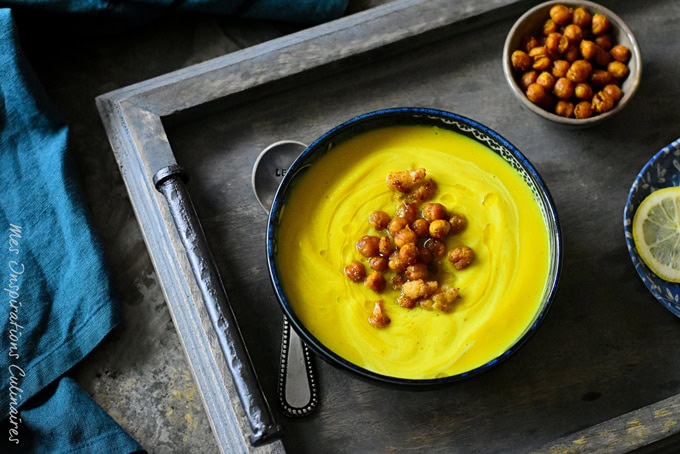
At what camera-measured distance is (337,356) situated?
1.23 meters

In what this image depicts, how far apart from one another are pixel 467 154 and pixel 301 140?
0.33 meters

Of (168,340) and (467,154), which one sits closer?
(467,154)

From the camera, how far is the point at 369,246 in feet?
4.22

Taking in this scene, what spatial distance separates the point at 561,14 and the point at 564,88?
0.15 meters

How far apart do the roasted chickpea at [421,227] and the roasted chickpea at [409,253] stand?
0.03 metres

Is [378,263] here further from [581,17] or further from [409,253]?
[581,17]

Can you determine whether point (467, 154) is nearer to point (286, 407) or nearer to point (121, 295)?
point (286, 407)

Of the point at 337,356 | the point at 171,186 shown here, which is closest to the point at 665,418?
the point at 337,356

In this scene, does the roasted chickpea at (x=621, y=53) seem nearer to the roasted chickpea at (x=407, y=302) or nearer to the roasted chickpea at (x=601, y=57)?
the roasted chickpea at (x=601, y=57)

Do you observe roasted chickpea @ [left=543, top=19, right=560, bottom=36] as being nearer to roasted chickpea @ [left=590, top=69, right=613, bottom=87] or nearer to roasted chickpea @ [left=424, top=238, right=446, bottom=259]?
roasted chickpea @ [left=590, top=69, right=613, bottom=87]

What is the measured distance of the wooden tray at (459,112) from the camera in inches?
53.6

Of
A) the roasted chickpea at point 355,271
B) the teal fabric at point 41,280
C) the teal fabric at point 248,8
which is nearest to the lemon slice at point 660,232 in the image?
the roasted chickpea at point 355,271

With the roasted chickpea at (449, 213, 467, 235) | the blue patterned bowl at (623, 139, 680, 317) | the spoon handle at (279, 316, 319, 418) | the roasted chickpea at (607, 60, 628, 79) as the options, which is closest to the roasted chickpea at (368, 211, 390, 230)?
the roasted chickpea at (449, 213, 467, 235)

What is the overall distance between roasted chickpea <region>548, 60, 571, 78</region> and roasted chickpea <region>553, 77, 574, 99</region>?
0.01 metres
